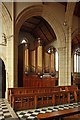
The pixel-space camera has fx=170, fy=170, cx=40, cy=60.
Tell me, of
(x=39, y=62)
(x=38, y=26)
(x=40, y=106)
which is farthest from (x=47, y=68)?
(x=40, y=106)

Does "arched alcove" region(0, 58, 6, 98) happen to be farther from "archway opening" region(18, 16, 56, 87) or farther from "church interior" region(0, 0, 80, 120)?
"archway opening" region(18, 16, 56, 87)

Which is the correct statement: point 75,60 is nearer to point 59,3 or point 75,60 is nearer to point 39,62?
point 39,62

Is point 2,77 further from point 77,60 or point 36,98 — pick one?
point 77,60

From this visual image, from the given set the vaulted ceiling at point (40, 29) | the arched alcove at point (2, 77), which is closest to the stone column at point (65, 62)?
the arched alcove at point (2, 77)

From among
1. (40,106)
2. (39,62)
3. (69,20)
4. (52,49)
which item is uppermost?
(69,20)

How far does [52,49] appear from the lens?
13531mm

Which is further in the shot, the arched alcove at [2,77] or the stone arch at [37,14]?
the arched alcove at [2,77]

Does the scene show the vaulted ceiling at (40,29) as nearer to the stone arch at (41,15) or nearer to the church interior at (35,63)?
the church interior at (35,63)

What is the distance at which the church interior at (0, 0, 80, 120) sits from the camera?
203 inches

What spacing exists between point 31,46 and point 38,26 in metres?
1.80

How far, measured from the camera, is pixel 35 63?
1169cm

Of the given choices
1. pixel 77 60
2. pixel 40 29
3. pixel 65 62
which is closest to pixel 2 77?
pixel 65 62

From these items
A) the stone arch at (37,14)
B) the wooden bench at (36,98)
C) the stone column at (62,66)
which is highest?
the stone arch at (37,14)

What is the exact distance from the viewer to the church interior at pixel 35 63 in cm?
516
